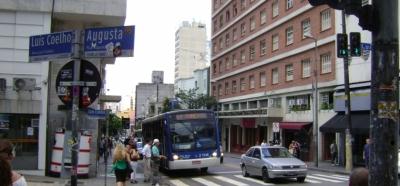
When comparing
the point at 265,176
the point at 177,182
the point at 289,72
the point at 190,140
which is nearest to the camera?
the point at 265,176

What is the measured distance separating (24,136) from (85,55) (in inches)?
533

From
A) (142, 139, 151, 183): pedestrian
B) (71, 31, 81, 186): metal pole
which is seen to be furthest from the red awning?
(71, 31, 81, 186): metal pole

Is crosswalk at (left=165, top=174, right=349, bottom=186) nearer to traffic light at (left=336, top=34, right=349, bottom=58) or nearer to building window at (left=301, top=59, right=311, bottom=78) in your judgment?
traffic light at (left=336, top=34, right=349, bottom=58)

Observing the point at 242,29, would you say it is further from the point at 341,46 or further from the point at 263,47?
the point at 341,46

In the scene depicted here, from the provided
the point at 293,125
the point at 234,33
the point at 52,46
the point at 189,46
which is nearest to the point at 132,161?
the point at 52,46

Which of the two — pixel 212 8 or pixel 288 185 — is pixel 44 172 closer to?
pixel 288 185

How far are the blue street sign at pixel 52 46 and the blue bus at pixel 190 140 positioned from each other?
56.0 feet

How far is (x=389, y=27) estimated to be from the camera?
18.4ft

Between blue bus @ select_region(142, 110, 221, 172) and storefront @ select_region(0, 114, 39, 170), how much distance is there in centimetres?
677

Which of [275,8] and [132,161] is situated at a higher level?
[275,8]

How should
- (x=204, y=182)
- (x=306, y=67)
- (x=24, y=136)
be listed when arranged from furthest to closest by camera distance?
(x=306, y=67), (x=204, y=182), (x=24, y=136)

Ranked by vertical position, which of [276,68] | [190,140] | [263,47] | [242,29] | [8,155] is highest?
[242,29]

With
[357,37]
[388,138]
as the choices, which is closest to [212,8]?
[357,37]

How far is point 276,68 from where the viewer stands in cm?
5088
